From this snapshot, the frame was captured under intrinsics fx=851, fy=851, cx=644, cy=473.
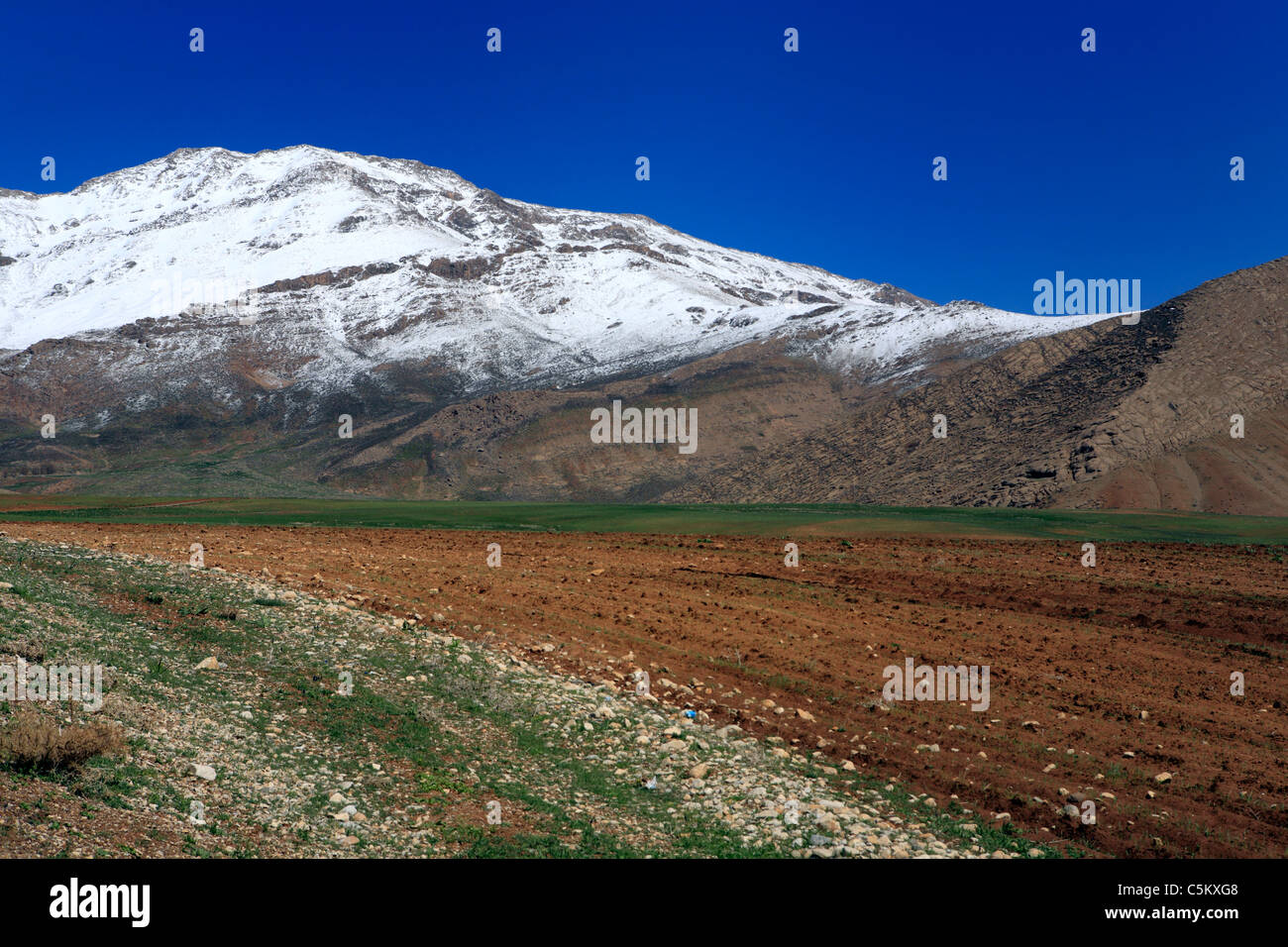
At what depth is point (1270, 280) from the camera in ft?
304

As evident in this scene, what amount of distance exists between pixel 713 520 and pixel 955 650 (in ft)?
125

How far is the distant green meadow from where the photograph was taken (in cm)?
4859

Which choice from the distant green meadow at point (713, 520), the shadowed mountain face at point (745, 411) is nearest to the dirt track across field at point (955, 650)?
the distant green meadow at point (713, 520)

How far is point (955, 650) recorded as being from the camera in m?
19.6

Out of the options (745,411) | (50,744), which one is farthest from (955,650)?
(745,411)

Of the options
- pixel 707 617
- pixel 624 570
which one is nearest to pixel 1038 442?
pixel 624 570

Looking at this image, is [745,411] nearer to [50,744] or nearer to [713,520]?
[713,520]

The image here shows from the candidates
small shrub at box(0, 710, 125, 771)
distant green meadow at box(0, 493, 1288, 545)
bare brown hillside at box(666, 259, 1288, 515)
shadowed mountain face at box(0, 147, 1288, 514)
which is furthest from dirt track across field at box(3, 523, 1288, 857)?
shadowed mountain face at box(0, 147, 1288, 514)

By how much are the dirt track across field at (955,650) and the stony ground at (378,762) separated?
130cm

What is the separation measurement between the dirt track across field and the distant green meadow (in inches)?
557

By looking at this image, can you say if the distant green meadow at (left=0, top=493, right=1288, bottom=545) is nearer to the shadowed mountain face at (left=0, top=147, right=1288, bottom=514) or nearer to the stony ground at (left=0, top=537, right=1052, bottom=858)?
the shadowed mountain face at (left=0, top=147, right=1288, bottom=514)

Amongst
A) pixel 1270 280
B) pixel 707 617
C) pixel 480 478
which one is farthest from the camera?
pixel 480 478
